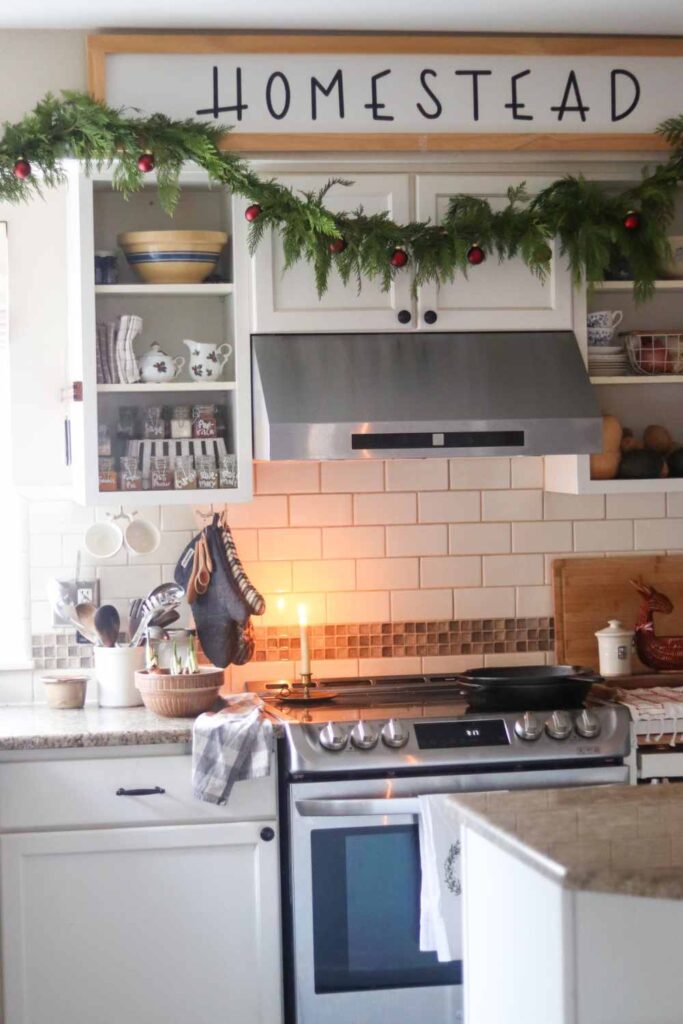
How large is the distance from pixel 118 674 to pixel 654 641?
5.23 ft

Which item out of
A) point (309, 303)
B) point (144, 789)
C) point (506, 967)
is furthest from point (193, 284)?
point (506, 967)

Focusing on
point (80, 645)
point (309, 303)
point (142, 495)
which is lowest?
point (80, 645)

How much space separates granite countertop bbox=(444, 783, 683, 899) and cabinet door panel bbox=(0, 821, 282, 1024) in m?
1.11

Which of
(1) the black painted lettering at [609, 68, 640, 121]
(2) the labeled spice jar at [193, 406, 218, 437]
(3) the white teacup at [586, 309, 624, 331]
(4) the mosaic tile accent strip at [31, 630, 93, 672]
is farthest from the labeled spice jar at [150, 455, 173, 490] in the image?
(1) the black painted lettering at [609, 68, 640, 121]

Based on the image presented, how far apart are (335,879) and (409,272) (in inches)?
64.6

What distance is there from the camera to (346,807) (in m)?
3.50

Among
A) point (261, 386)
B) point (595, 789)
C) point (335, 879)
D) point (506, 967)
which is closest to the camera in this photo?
point (506, 967)

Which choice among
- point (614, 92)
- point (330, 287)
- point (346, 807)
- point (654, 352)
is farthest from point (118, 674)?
point (614, 92)

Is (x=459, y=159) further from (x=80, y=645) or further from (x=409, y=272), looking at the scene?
(x=80, y=645)

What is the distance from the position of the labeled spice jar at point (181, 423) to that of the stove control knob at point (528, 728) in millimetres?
1209

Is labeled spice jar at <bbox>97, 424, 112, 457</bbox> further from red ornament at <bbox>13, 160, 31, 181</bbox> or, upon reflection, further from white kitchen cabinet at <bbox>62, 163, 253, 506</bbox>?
red ornament at <bbox>13, 160, 31, 181</bbox>

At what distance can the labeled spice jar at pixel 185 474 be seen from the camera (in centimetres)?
386

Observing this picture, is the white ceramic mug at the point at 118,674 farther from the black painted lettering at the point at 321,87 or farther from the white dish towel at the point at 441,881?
the black painted lettering at the point at 321,87

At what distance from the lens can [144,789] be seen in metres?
3.53
